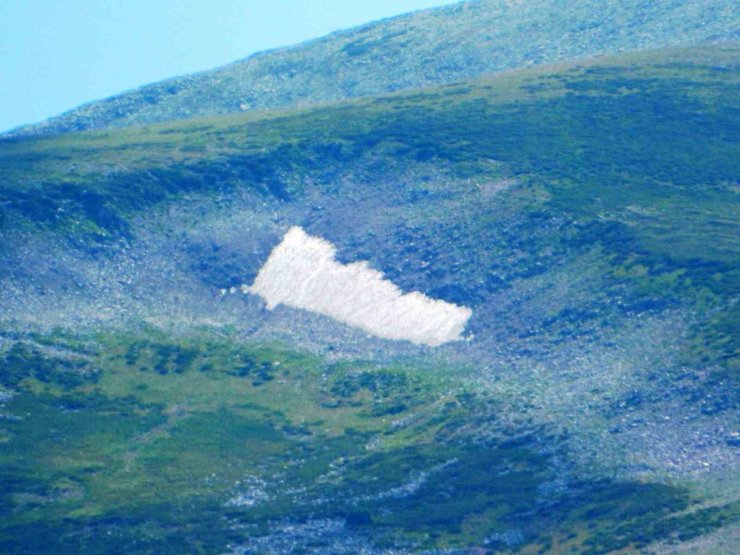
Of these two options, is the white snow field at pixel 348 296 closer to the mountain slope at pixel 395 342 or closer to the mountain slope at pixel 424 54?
the mountain slope at pixel 395 342

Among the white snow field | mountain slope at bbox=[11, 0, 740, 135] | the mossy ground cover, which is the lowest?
the mossy ground cover

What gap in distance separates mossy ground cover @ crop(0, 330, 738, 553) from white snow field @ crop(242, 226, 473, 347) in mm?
6209

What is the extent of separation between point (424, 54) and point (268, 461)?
10669 centimetres

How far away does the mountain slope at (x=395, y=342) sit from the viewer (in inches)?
2199

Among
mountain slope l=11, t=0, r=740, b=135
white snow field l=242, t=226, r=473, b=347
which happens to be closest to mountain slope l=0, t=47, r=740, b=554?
white snow field l=242, t=226, r=473, b=347

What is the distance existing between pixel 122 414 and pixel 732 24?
102 meters

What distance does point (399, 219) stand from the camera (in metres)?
97.4

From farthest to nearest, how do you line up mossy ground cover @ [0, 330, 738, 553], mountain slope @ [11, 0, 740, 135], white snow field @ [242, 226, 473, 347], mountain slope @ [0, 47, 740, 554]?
mountain slope @ [11, 0, 740, 135] → white snow field @ [242, 226, 473, 347] → mountain slope @ [0, 47, 740, 554] → mossy ground cover @ [0, 330, 738, 553]

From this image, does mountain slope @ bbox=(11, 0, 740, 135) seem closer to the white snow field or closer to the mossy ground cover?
the white snow field

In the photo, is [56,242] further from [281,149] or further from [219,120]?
[219,120]

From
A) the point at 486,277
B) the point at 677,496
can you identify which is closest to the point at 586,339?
the point at 486,277

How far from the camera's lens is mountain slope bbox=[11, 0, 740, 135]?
150 metres

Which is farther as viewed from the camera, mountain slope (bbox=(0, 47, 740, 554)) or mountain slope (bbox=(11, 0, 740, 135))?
mountain slope (bbox=(11, 0, 740, 135))

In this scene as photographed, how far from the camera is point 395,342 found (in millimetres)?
81375
